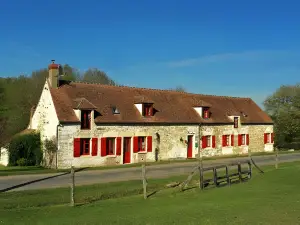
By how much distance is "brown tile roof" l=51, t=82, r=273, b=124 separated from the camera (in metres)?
25.8

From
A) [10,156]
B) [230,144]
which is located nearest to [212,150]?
[230,144]

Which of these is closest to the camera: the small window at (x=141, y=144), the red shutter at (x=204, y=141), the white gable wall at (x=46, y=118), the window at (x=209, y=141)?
the white gable wall at (x=46, y=118)

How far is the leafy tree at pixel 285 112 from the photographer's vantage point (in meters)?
50.1

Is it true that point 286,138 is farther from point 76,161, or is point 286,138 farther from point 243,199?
point 243,199

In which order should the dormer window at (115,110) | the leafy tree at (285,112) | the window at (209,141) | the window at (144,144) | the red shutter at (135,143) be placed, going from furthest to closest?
the leafy tree at (285,112)
the window at (209,141)
the window at (144,144)
the red shutter at (135,143)
the dormer window at (115,110)

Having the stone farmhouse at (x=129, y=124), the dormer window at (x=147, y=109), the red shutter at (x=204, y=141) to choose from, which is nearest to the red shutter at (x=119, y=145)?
the stone farmhouse at (x=129, y=124)

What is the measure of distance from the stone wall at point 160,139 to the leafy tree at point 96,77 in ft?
84.3

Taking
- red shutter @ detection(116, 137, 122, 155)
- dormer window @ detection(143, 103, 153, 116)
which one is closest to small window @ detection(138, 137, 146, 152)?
red shutter @ detection(116, 137, 122, 155)

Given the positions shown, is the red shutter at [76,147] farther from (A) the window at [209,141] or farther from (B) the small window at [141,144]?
(A) the window at [209,141]

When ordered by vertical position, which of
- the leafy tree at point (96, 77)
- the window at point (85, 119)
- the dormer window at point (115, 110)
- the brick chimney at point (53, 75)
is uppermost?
the leafy tree at point (96, 77)

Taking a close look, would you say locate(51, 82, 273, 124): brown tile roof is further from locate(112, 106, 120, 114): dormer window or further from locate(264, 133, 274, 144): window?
locate(264, 133, 274, 144): window

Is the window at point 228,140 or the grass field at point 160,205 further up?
the window at point 228,140

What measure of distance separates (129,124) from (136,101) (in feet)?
9.32

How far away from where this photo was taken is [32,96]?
40.8m
